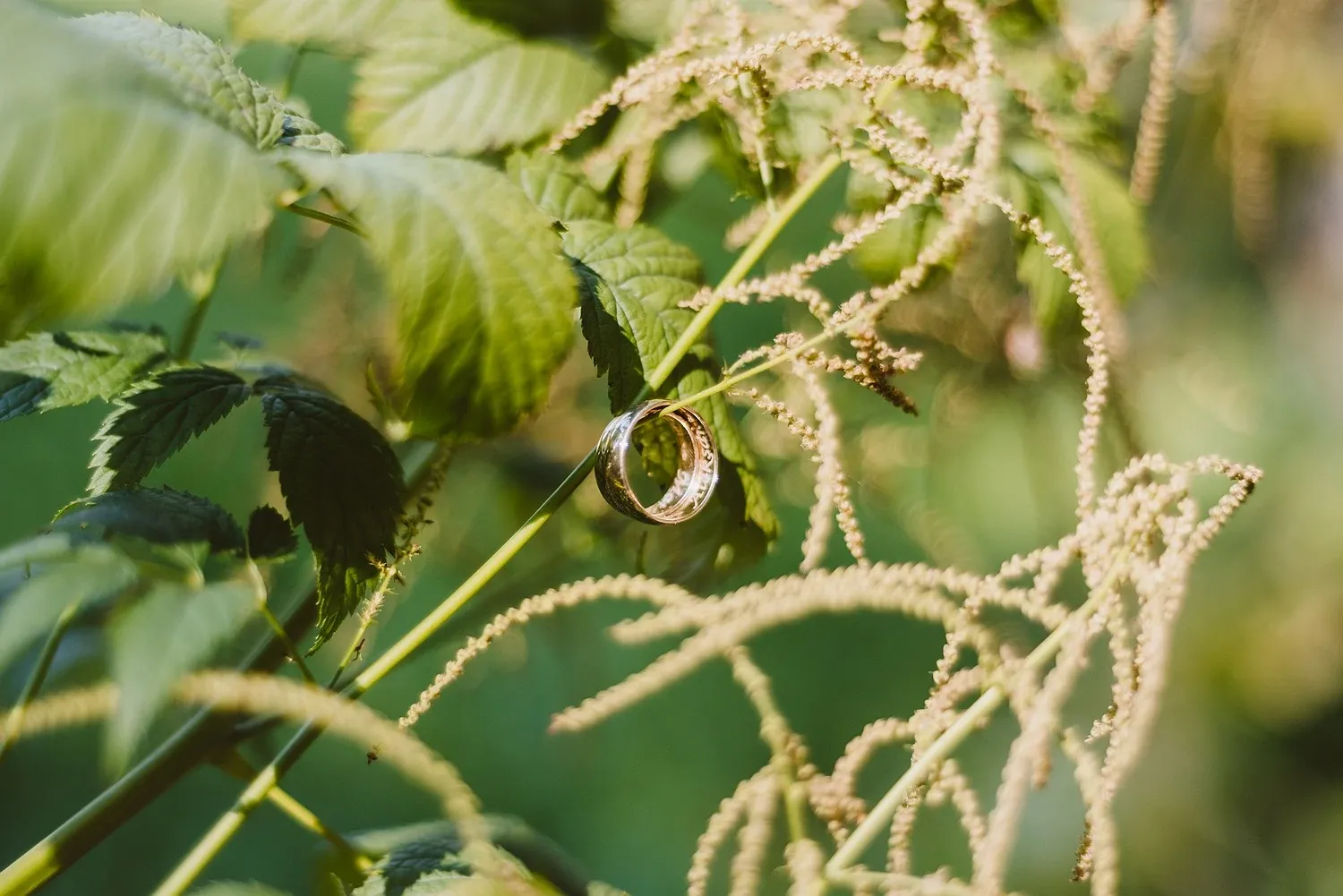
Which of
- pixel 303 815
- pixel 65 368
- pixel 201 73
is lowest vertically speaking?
pixel 303 815

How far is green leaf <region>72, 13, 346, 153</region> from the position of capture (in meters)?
0.22

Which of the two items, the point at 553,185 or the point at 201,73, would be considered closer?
the point at 201,73

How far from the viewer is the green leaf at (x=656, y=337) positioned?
31cm

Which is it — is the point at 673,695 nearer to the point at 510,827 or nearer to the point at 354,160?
the point at 510,827

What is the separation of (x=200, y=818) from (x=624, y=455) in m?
0.57

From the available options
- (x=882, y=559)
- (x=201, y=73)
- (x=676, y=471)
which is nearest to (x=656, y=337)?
(x=676, y=471)

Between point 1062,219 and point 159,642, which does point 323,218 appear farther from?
point 1062,219

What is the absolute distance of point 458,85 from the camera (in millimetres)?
351

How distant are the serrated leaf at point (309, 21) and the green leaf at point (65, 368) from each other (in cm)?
12

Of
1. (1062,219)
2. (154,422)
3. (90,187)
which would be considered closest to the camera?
(90,187)

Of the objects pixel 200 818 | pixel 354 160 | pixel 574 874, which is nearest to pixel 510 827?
pixel 574 874

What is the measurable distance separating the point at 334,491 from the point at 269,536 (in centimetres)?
3

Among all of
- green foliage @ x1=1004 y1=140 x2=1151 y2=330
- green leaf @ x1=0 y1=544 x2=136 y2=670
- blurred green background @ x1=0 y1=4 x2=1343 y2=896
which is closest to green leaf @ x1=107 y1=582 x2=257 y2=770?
green leaf @ x1=0 y1=544 x2=136 y2=670

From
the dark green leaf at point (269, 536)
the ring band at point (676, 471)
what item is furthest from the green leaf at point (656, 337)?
the dark green leaf at point (269, 536)
